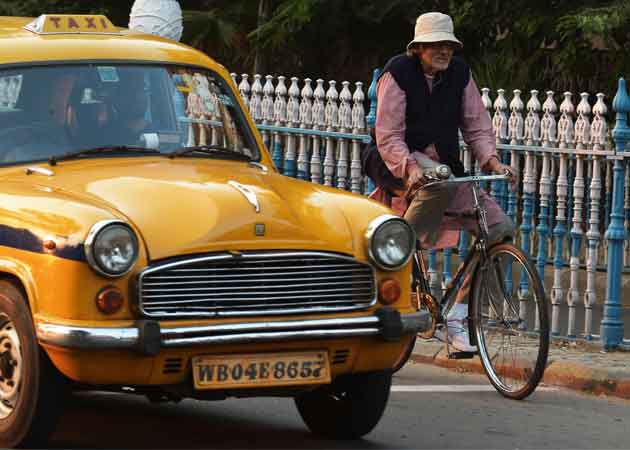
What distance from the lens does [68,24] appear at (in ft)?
28.6

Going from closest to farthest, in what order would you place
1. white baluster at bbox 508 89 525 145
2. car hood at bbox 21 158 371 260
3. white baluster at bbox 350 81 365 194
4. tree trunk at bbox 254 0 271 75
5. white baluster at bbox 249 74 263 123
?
car hood at bbox 21 158 371 260 → white baluster at bbox 508 89 525 145 → white baluster at bbox 350 81 365 194 → white baluster at bbox 249 74 263 123 → tree trunk at bbox 254 0 271 75

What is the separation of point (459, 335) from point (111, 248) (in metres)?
3.19

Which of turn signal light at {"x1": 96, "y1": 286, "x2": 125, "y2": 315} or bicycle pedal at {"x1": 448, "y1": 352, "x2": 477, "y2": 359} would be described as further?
bicycle pedal at {"x1": 448, "y1": 352, "x2": 477, "y2": 359}

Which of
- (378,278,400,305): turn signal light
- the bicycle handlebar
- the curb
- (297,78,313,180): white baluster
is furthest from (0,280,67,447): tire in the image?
(297,78,313,180): white baluster

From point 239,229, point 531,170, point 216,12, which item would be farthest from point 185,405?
point 216,12

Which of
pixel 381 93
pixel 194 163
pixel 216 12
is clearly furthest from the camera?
pixel 216 12

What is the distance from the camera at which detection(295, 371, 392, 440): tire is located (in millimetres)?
7691

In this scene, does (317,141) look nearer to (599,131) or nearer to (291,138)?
(291,138)

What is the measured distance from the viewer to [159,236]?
694 centimetres

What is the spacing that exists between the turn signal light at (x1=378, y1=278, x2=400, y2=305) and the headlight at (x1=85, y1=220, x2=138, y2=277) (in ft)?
3.77

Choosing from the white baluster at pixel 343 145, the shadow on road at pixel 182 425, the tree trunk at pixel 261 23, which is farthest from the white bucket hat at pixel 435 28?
the tree trunk at pixel 261 23

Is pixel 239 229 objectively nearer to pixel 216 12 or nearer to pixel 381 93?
pixel 381 93

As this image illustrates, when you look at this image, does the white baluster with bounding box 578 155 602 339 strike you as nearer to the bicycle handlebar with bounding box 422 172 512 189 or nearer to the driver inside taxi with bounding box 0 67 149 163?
the bicycle handlebar with bounding box 422 172 512 189

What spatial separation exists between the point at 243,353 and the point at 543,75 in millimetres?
9920
